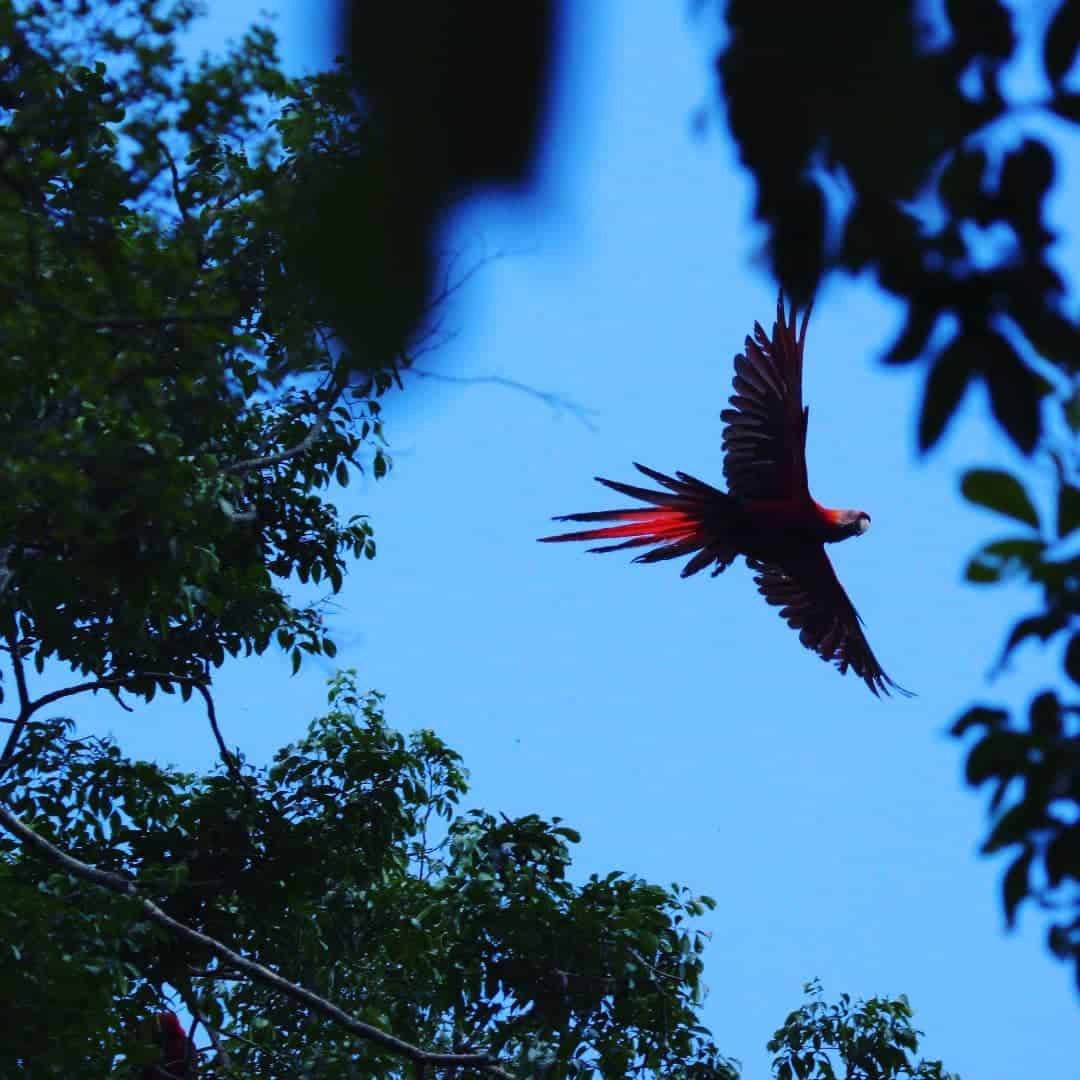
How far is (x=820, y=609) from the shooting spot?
6.66 metres

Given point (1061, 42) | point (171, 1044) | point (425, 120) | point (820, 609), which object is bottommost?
point (1061, 42)

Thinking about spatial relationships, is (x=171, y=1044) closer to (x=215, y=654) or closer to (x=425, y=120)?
(x=215, y=654)

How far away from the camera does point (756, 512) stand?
616 centimetres

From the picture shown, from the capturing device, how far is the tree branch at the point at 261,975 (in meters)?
4.91

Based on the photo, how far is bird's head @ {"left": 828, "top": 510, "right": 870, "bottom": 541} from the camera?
20.6ft

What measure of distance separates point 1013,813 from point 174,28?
282 cm

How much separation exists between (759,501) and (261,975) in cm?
270

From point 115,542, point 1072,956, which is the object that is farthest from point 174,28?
point 1072,956

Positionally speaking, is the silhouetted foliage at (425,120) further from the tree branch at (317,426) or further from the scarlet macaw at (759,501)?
the scarlet macaw at (759,501)

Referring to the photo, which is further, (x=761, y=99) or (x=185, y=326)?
(x=185, y=326)

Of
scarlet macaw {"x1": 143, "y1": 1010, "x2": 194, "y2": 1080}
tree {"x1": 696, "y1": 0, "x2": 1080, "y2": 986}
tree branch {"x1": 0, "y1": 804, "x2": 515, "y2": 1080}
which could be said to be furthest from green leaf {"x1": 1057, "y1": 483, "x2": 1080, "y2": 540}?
scarlet macaw {"x1": 143, "y1": 1010, "x2": 194, "y2": 1080}

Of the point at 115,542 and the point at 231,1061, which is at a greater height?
the point at 115,542

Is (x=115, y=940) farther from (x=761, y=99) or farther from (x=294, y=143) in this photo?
(x=761, y=99)

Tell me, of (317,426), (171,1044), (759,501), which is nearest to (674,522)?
(759,501)
